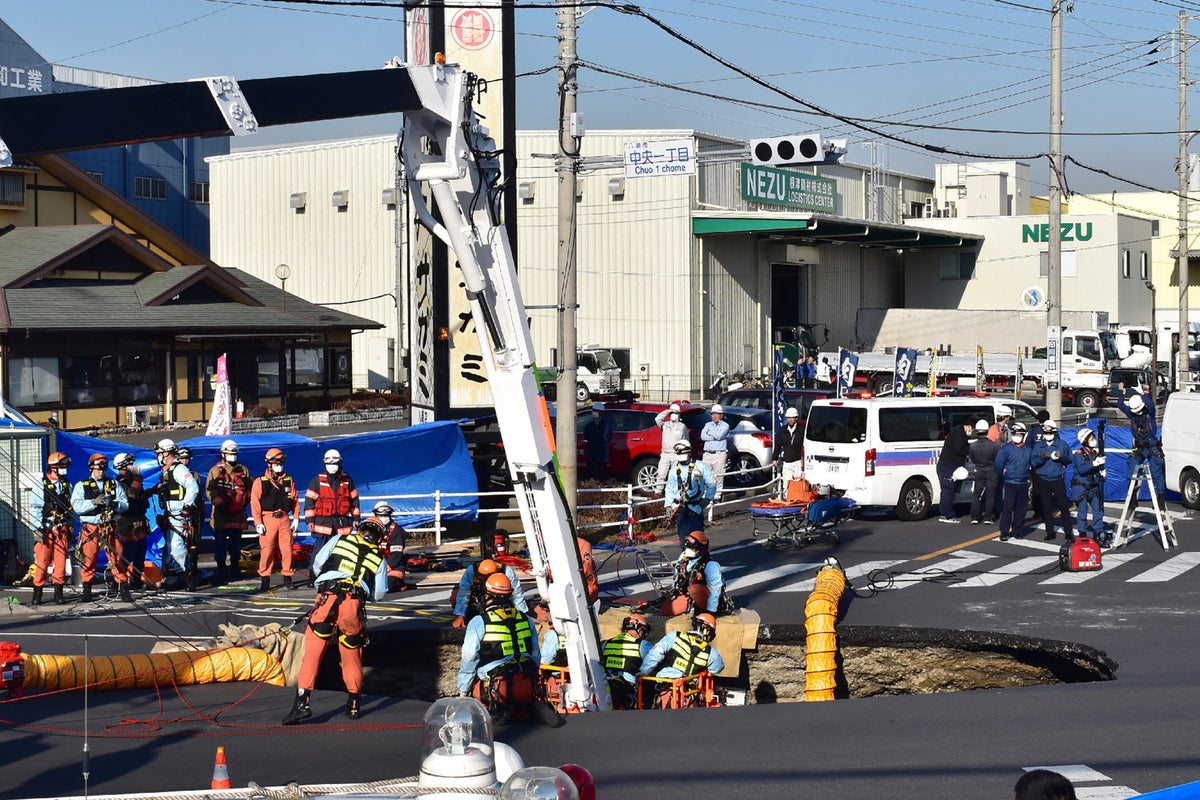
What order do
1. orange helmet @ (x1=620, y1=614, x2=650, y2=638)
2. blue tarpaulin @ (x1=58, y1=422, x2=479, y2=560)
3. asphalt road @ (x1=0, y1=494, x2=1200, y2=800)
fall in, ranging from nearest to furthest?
asphalt road @ (x1=0, y1=494, x2=1200, y2=800)
orange helmet @ (x1=620, y1=614, x2=650, y2=638)
blue tarpaulin @ (x1=58, y1=422, x2=479, y2=560)

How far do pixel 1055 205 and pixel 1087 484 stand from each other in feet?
35.5

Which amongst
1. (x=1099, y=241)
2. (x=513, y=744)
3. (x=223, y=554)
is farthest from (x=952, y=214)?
(x=513, y=744)

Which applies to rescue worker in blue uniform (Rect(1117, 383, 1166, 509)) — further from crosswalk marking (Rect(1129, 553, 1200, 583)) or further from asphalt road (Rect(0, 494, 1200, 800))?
asphalt road (Rect(0, 494, 1200, 800))

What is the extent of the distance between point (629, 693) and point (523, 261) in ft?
128

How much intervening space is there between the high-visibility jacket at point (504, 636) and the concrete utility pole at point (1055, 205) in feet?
59.7

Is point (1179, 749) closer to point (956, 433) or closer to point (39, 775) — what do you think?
point (39, 775)

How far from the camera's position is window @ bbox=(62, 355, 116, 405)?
1353 inches

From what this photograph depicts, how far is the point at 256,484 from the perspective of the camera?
15.8 meters

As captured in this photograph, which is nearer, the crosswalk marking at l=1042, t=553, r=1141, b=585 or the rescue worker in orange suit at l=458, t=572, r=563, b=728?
the rescue worker in orange suit at l=458, t=572, r=563, b=728

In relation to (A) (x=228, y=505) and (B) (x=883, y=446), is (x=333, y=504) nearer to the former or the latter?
(A) (x=228, y=505)

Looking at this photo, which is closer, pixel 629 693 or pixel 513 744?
pixel 513 744

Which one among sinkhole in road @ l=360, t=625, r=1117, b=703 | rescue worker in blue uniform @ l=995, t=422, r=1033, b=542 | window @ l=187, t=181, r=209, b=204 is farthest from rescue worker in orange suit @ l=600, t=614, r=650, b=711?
window @ l=187, t=181, r=209, b=204

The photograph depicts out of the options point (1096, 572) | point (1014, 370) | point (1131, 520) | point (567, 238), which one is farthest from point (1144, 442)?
point (1014, 370)

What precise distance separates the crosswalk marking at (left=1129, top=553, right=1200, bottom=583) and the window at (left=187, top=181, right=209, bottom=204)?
58474 mm
